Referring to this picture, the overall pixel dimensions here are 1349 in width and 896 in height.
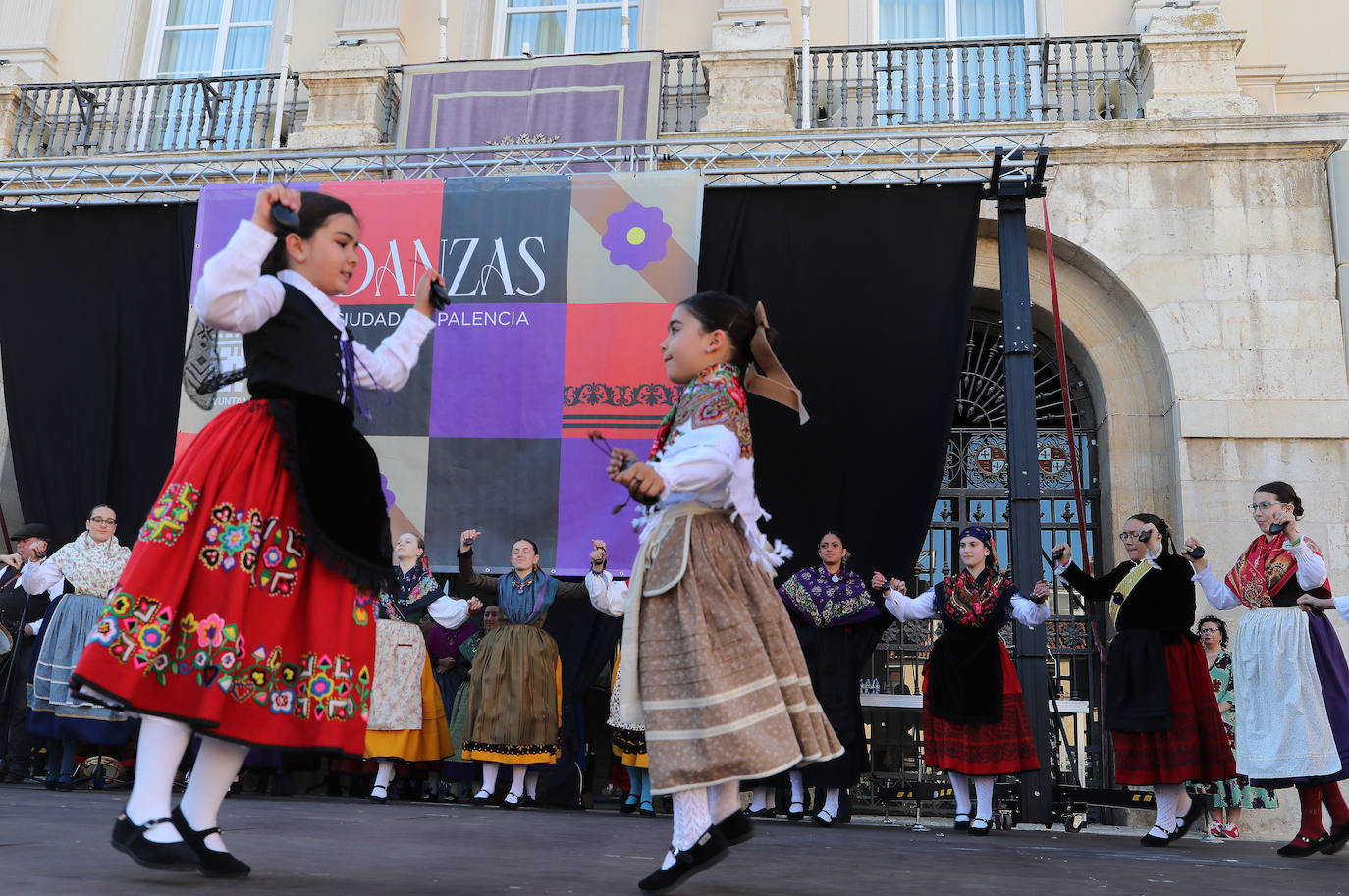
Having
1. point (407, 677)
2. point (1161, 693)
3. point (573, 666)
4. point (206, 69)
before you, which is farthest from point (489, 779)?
point (206, 69)

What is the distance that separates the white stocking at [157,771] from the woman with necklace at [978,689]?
14.1 feet

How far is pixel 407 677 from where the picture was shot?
22.2ft

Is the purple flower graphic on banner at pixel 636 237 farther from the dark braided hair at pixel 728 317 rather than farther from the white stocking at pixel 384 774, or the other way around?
the dark braided hair at pixel 728 317

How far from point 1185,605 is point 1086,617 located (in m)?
3.10

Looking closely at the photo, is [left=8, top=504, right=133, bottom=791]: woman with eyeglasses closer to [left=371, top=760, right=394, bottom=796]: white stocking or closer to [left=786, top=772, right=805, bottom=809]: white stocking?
[left=371, top=760, right=394, bottom=796]: white stocking

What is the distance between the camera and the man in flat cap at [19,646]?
22.3 ft

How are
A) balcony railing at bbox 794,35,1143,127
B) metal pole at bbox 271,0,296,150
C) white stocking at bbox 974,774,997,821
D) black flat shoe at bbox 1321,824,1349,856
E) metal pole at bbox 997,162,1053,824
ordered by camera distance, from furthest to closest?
1. balcony railing at bbox 794,35,1143,127
2. metal pole at bbox 271,0,296,150
3. metal pole at bbox 997,162,1053,824
4. white stocking at bbox 974,774,997,821
5. black flat shoe at bbox 1321,824,1349,856

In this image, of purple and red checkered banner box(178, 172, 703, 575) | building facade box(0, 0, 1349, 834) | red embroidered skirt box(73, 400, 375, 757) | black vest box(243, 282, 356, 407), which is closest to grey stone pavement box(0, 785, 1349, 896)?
red embroidered skirt box(73, 400, 375, 757)

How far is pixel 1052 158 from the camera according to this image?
8648 mm

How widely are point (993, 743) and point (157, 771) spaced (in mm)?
4411

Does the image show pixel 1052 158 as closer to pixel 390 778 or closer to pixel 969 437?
pixel 969 437

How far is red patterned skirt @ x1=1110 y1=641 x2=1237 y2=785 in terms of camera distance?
533cm

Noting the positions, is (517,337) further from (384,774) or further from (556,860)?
(556,860)

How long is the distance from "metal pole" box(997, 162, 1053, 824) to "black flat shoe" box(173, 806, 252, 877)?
4.66 metres
